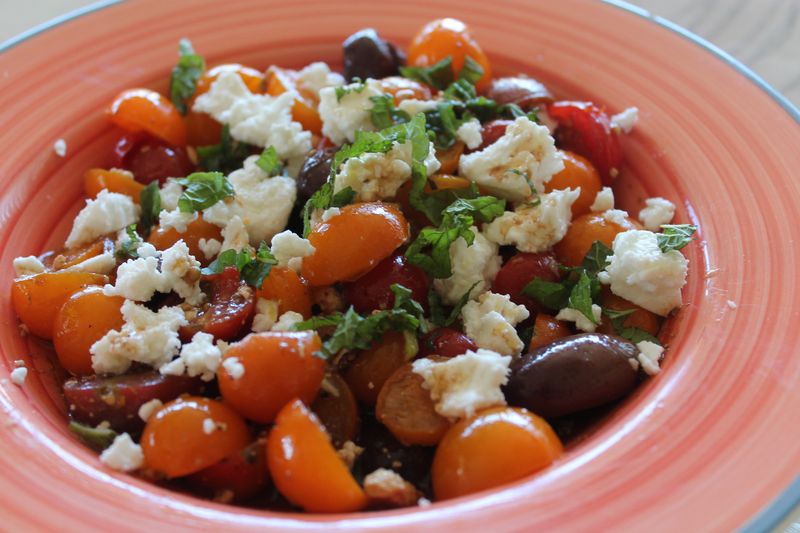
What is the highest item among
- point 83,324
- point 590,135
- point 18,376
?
point 590,135

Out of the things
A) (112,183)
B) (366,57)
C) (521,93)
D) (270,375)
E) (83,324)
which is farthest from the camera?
(366,57)

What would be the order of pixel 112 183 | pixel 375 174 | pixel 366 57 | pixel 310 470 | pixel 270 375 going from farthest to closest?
pixel 366 57 < pixel 112 183 < pixel 375 174 < pixel 270 375 < pixel 310 470

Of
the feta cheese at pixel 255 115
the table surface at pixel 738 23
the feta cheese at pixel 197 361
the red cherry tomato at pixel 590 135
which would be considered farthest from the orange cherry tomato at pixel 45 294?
the table surface at pixel 738 23

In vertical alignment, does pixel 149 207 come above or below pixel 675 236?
below

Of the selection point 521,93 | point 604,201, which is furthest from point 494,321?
point 521,93

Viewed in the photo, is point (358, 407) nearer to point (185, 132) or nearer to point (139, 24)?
point (185, 132)

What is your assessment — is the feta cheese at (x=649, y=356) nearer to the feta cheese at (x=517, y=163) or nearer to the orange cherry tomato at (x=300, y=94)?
the feta cheese at (x=517, y=163)

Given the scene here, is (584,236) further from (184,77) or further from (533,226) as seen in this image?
(184,77)
